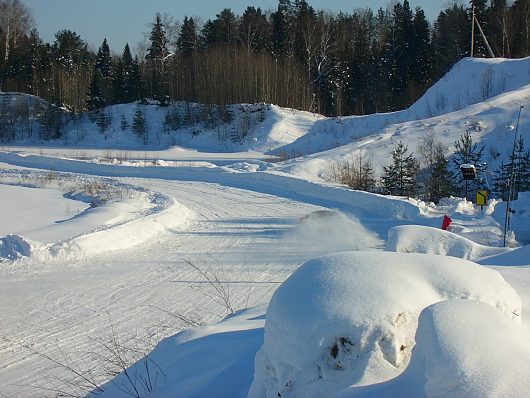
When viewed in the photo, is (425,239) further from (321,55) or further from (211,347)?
(321,55)

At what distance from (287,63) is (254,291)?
47306 millimetres

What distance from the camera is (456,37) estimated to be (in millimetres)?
56156

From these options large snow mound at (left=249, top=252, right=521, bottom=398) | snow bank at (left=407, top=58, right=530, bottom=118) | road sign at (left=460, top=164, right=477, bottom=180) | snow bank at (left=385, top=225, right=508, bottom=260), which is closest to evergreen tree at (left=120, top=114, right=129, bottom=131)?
snow bank at (left=407, top=58, right=530, bottom=118)

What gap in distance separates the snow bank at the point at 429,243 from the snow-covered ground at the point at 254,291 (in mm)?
28

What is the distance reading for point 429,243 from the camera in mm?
7801

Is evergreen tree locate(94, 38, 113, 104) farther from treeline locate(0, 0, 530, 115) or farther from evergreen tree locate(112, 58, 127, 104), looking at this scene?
evergreen tree locate(112, 58, 127, 104)

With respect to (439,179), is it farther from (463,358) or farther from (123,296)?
(463,358)

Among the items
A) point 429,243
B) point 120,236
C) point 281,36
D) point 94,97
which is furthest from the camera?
point 281,36

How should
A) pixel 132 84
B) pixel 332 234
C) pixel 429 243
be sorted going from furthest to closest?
pixel 132 84 < pixel 332 234 < pixel 429 243

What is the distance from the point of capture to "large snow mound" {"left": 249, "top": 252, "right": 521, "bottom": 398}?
9.34 feet

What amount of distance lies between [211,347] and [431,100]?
3722 centimetres

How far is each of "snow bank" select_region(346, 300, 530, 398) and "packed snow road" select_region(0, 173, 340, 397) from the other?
11.5ft

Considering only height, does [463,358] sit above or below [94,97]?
below

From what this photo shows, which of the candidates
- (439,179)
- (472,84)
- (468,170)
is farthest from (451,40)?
(468,170)
